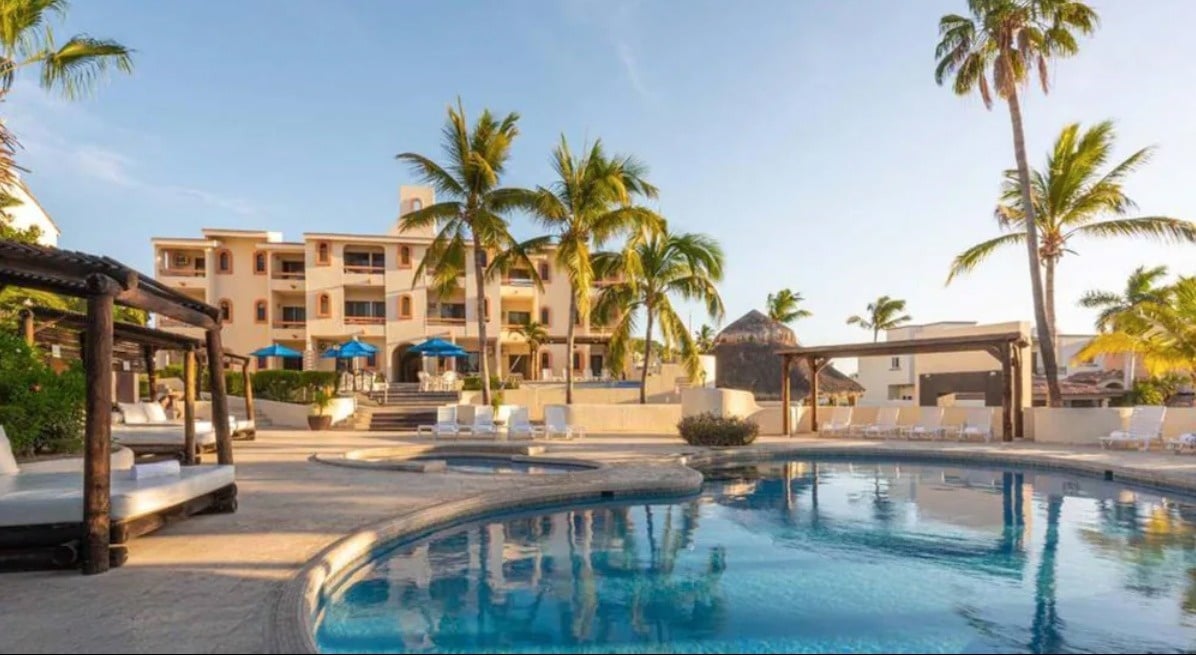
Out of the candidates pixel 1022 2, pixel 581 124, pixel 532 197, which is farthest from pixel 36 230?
pixel 1022 2

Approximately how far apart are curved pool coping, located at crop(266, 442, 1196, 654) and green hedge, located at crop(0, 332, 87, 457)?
21.1ft

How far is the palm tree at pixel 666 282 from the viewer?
21.4 m

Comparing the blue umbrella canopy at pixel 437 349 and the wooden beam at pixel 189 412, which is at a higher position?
the blue umbrella canopy at pixel 437 349

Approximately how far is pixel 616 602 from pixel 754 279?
20305 mm

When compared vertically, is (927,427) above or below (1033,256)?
below

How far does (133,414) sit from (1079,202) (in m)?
24.7

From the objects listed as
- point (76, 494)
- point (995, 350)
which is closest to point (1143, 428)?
point (995, 350)

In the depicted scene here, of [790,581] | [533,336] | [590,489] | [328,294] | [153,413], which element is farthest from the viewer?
[328,294]

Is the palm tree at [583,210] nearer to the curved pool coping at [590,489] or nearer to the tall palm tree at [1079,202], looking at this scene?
the curved pool coping at [590,489]

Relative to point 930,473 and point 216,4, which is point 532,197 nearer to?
point 216,4

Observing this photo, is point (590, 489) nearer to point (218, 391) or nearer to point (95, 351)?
point (218, 391)

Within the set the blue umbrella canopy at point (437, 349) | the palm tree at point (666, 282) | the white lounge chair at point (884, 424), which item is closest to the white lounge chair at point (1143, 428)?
the white lounge chair at point (884, 424)

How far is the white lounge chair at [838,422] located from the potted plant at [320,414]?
15.6 meters

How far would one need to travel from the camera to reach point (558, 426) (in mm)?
17812
